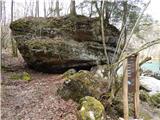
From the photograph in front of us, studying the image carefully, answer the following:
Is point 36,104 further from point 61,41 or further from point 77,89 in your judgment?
point 61,41

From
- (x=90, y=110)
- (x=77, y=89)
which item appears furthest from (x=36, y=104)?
(x=90, y=110)

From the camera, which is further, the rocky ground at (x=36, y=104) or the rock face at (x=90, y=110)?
the rocky ground at (x=36, y=104)

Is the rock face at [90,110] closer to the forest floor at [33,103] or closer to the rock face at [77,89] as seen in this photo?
the forest floor at [33,103]

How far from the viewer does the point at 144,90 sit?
10789mm

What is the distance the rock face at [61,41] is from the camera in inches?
422

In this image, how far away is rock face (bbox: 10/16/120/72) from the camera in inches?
422

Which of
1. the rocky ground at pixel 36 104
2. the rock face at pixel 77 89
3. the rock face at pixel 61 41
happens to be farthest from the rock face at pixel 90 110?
the rock face at pixel 61 41

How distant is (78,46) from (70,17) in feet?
4.71

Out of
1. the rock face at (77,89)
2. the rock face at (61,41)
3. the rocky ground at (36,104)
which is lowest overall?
the rocky ground at (36,104)

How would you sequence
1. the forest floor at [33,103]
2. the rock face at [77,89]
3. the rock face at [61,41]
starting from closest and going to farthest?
the forest floor at [33,103] < the rock face at [77,89] < the rock face at [61,41]

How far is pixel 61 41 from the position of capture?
10773 millimetres

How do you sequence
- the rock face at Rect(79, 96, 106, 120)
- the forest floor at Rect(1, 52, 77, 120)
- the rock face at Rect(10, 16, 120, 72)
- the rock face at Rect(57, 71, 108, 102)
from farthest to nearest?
the rock face at Rect(10, 16, 120, 72)
the rock face at Rect(57, 71, 108, 102)
the forest floor at Rect(1, 52, 77, 120)
the rock face at Rect(79, 96, 106, 120)

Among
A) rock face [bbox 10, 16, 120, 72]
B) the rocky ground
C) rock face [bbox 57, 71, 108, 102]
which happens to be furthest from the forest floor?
rock face [bbox 10, 16, 120, 72]

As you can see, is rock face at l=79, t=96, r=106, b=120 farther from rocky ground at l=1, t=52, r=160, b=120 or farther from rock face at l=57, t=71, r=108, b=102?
rock face at l=57, t=71, r=108, b=102
